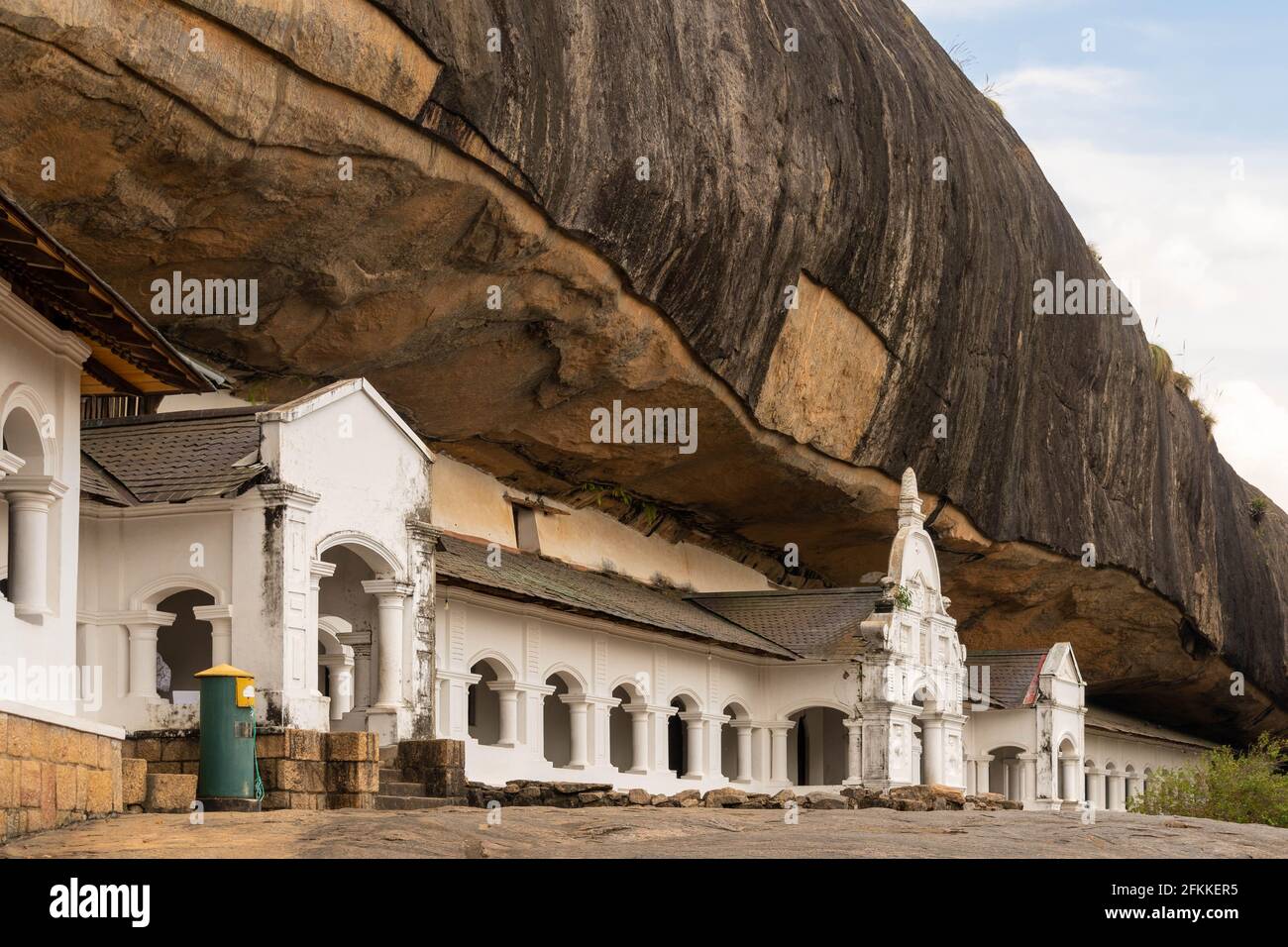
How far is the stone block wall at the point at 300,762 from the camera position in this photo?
52.4 ft

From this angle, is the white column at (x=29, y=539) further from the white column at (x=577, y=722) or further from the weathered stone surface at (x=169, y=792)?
the white column at (x=577, y=722)

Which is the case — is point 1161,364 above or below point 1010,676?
above

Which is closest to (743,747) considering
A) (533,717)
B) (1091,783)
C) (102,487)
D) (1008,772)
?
(533,717)

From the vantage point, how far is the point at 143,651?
54.9ft

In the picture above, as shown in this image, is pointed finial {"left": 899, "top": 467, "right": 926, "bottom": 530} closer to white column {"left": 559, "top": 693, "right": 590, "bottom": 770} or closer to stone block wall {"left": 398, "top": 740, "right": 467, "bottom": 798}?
white column {"left": 559, "top": 693, "right": 590, "bottom": 770}

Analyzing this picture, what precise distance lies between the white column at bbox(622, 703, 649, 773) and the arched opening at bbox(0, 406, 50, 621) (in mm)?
14771

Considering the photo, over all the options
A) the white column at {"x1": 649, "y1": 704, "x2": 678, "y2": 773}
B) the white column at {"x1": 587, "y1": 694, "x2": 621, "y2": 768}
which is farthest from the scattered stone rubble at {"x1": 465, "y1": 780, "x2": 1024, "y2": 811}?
the white column at {"x1": 649, "y1": 704, "x2": 678, "y2": 773}

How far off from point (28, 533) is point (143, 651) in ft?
9.53

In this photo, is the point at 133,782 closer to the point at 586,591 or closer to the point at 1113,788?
the point at 586,591

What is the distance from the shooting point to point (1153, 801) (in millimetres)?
34281

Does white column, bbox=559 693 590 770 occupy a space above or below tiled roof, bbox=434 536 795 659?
below

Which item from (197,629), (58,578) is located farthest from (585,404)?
(58,578)

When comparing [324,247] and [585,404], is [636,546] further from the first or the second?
[324,247]

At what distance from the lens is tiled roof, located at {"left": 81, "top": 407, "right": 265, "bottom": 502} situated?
54.7 feet
